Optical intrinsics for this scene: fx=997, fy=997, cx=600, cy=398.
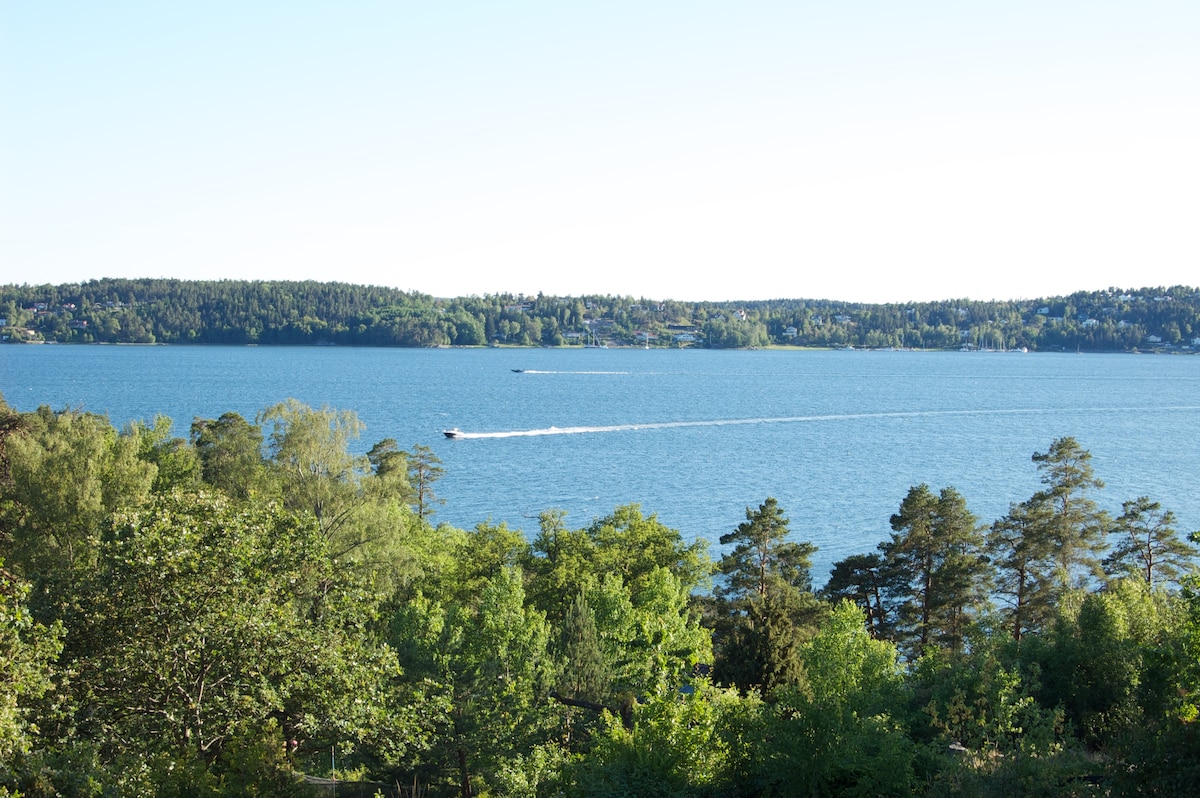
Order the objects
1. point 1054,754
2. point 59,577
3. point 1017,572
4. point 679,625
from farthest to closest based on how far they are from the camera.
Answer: point 1017,572
point 679,625
point 59,577
point 1054,754

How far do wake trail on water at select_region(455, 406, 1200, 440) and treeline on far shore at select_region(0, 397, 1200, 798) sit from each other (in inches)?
2378

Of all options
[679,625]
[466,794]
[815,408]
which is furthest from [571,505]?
[815,408]

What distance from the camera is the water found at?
70062 mm

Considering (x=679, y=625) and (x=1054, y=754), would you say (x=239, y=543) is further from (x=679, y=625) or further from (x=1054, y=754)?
(x=679, y=625)

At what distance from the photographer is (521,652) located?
25.8 meters

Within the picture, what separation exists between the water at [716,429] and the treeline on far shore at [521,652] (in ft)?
49.0

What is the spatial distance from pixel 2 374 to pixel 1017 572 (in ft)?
533

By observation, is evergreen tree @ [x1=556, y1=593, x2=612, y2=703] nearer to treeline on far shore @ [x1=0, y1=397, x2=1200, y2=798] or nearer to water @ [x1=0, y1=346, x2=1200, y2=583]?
treeline on far shore @ [x1=0, y1=397, x2=1200, y2=798]

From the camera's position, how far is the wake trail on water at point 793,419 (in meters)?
103

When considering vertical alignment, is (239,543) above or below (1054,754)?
above

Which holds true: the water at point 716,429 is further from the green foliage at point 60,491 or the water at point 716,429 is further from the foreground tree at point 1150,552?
the green foliage at point 60,491

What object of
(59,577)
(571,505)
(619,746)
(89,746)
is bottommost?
(571,505)

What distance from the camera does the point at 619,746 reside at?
1750 cm

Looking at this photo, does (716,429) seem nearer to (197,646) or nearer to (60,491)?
(60,491)
